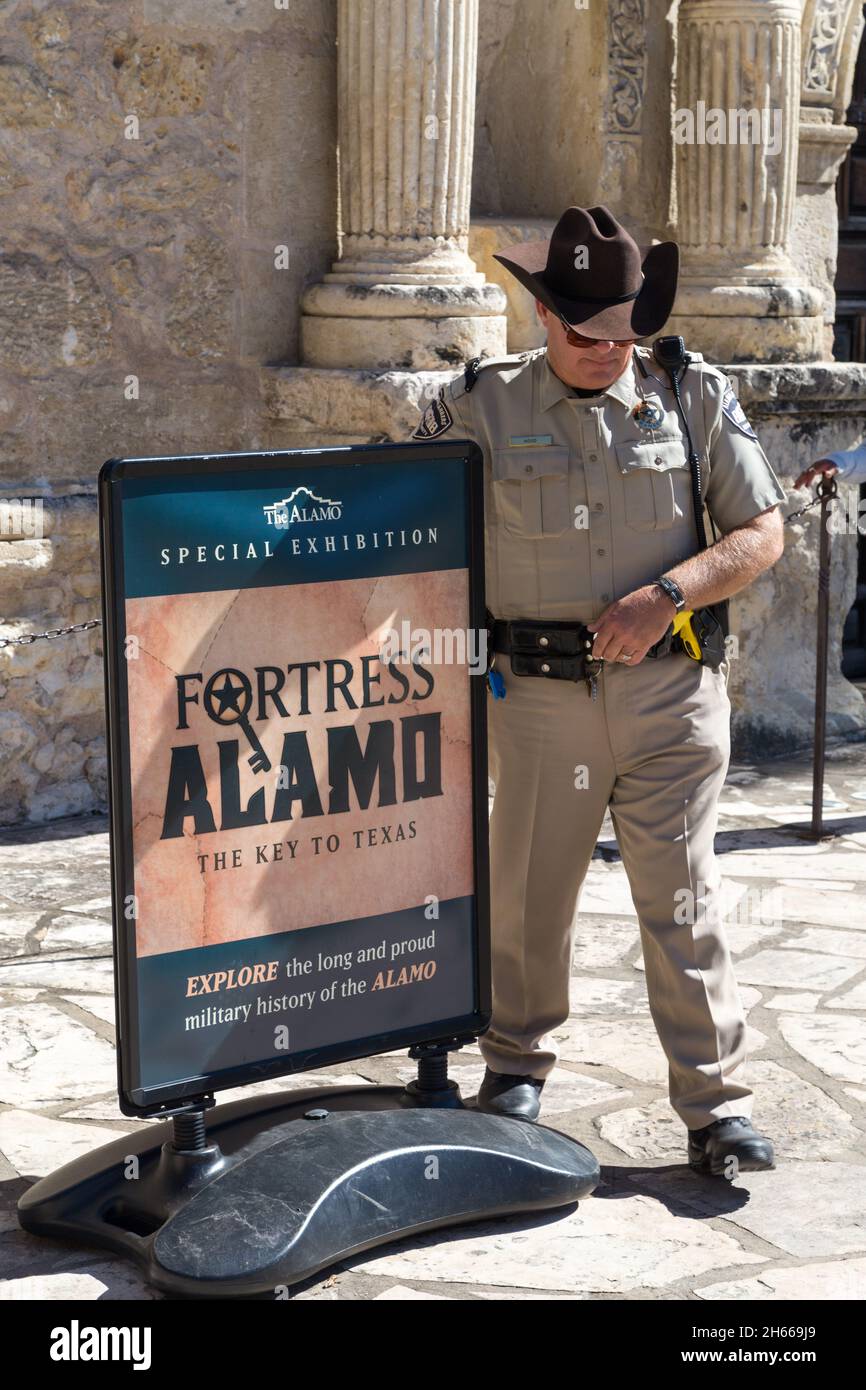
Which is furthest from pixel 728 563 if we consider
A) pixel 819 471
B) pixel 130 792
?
pixel 819 471

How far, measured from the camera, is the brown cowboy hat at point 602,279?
11.6 ft

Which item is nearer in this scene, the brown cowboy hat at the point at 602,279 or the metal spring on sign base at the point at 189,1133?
the metal spring on sign base at the point at 189,1133

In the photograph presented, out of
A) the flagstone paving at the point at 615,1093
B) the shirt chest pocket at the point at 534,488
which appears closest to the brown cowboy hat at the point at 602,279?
the shirt chest pocket at the point at 534,488

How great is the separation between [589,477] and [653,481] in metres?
0.12

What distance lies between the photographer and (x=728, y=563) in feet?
11.9

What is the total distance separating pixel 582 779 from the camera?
3.69 metres

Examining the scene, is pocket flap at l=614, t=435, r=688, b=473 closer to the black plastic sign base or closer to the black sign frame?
the black sign frame

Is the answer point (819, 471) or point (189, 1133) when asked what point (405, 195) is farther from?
point (189, 1133)

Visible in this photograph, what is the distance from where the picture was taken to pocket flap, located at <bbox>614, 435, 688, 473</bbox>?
3623 millimetres

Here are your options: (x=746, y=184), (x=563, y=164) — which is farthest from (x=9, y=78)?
(x=746, y=184)

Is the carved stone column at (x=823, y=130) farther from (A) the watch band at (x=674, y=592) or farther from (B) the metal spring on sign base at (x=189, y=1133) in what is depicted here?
(B) the metal spring on sign base at (x=189, y=1133)

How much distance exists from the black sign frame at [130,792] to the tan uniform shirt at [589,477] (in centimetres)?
17

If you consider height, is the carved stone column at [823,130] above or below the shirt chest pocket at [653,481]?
above
